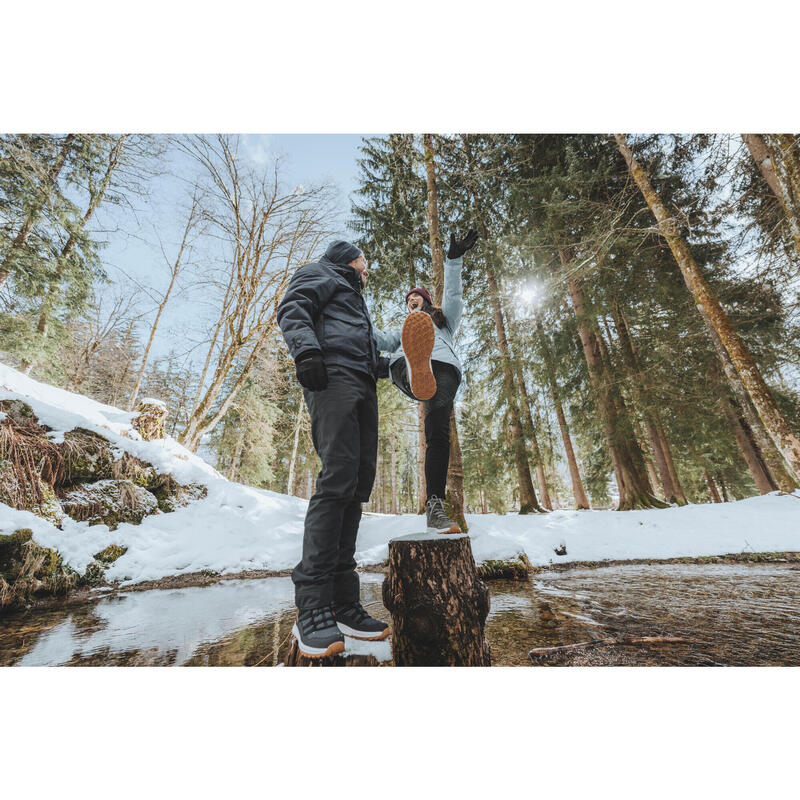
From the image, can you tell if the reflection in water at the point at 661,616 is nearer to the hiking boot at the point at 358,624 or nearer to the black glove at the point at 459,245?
the hiking boot at the point at 358,624

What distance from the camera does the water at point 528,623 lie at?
→ 1.78m

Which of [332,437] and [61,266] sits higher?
[61,266]

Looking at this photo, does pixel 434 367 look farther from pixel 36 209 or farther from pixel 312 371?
pixel 36 209

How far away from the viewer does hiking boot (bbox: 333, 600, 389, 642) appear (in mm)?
1660

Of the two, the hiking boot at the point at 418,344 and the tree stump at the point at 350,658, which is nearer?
the tree stump at the point at 350,658

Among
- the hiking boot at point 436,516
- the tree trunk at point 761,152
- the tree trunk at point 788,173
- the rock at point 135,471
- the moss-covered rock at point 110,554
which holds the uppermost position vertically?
the tree trunk at point 761,152

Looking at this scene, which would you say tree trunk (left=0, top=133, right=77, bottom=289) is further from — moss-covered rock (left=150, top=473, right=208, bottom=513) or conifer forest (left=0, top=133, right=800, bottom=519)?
moss-covered rock (left=150, top=473, right=208, bottom=513)

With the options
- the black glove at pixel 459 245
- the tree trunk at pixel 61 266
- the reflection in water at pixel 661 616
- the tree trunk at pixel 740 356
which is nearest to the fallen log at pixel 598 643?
the reflection in water at pixel 661 616

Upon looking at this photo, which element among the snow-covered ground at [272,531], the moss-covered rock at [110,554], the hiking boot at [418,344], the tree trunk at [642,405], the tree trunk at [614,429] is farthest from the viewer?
the tree trunk at [642,405]

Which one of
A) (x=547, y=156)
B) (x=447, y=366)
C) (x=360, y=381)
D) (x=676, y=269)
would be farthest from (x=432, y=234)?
(x=676, y=269)

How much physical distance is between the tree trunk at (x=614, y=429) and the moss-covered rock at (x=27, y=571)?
8942 mm

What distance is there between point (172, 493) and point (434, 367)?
5.53 metres

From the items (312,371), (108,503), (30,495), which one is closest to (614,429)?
(312,371)

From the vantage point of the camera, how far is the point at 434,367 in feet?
8.68
